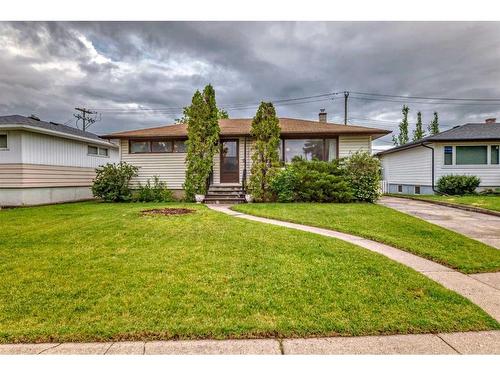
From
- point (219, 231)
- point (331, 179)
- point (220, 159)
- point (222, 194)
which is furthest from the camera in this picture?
point (220, 159)

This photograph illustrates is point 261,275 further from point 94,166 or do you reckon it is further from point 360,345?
point 94,166

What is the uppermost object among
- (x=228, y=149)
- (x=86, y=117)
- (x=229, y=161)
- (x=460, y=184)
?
(x=86, y=117)

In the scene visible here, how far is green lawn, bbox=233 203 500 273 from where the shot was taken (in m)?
4.18

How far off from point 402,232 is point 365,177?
5196 mm

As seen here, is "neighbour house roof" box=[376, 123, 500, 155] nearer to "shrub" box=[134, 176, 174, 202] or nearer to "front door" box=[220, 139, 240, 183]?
"front door" box=[220, 139, 240, 183]

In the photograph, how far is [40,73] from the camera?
19.7 feet

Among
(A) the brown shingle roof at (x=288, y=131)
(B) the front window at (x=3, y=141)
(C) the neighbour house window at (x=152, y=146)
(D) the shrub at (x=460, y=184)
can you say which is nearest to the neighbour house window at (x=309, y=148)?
(A) the brown shingle roof at (x=288, y=131)

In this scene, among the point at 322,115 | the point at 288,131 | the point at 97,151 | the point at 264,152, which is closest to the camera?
the point at 264,152

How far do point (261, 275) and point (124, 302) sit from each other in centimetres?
156

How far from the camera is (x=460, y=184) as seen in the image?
1384 cm

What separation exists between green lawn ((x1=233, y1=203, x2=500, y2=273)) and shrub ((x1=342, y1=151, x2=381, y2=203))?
1929 millimetres

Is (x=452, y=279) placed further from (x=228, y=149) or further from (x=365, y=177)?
(x=228, y=149)

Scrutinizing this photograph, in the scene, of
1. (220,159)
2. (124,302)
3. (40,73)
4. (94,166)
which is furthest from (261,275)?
(94,166)

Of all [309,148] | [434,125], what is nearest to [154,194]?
[309,148]
